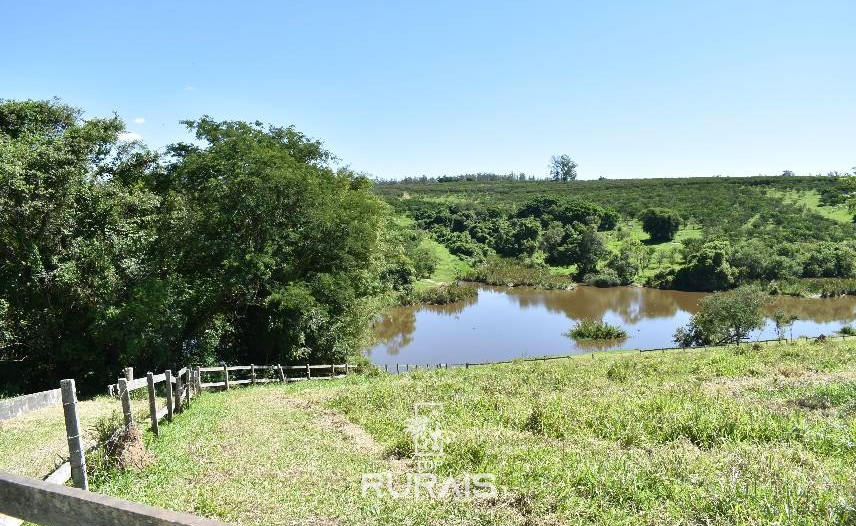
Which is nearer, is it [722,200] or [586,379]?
[586,379]

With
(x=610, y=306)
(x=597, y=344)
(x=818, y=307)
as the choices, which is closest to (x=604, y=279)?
(x=610, y=306)

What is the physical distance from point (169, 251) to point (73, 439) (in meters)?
17.2

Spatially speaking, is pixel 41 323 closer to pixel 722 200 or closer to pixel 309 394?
pixel 309 394

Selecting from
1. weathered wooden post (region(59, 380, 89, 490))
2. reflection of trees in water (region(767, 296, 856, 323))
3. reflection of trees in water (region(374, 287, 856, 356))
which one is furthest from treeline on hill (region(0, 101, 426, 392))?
reflection of trees in water (region(767, 296, 856, 323))

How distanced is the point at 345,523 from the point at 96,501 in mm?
3705

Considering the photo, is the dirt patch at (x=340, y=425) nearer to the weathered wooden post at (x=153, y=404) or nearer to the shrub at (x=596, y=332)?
the weathered wooden post at (x=153, y=404)

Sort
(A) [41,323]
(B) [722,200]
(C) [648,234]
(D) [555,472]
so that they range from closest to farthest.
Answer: (D) [555,472]
(A) [41,323]
(C) [648,234]
(B) [722,200]

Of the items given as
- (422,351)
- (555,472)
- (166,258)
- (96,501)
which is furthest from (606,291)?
(96,501)

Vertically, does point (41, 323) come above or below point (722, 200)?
below

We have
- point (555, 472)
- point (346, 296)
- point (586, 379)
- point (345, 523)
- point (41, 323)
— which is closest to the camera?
point (345, 523)

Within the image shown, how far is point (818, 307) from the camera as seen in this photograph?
6216 cm

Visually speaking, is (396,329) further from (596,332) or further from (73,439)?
(73,439)

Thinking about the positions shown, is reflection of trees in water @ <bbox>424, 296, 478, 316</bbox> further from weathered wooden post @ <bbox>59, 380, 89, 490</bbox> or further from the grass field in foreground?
weathered wooden post @ <bbox>59, 380, 89, 490</bbox>

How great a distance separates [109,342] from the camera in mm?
20453
